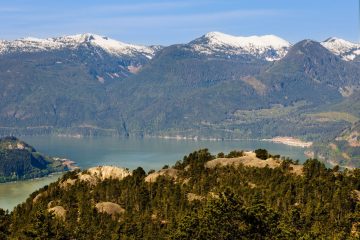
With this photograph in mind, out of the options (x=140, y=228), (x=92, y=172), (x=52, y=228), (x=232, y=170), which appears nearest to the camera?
(x=52, y=228)

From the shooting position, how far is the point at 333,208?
4584 inches

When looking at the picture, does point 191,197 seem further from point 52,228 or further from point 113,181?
point 52,228

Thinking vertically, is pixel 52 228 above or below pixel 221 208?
below

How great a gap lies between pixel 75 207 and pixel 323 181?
54.2 m

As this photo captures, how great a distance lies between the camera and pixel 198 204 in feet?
413

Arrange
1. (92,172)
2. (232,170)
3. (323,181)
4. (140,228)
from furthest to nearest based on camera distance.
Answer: (92,172) → (232,170) → (323,181) → (140,228)

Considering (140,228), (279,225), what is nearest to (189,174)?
(140,228)

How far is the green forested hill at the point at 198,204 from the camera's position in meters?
75.5

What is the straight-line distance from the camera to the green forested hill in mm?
75500

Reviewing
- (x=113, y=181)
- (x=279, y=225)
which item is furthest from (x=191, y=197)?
(x=279, y=225)

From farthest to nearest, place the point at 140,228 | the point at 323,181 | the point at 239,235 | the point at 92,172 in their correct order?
the point at 92,172 → the point at 323,181 → the point at 140,228 → the point at 239,235

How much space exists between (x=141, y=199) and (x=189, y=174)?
19.8 m

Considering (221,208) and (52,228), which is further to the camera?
(52,228)

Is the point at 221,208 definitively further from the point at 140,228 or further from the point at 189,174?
the point at 189,174
